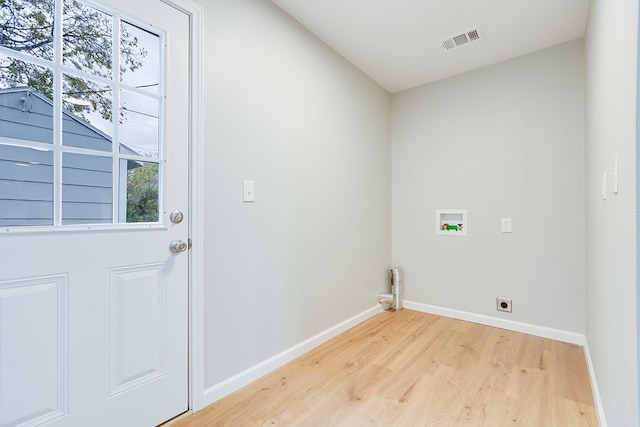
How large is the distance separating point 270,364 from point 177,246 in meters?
→ 1.00

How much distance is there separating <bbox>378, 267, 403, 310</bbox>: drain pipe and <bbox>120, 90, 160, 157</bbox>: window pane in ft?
8.22

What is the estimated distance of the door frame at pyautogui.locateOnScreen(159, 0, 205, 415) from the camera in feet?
5.09

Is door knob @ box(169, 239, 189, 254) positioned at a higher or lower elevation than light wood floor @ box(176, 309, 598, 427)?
higher

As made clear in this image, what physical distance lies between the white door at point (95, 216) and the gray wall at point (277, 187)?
0.18m

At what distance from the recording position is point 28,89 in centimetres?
111

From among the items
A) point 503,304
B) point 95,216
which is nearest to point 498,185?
point 503,304

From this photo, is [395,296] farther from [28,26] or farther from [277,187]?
[28,26]

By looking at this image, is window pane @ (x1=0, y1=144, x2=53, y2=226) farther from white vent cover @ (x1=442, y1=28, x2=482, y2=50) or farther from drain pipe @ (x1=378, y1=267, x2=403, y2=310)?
drain pipe @ (x1=378, y1=267, x2=403, y2=310)

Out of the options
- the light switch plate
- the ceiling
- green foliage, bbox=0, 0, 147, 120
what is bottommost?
the light switch plate

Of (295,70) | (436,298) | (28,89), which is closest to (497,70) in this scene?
(295,70)

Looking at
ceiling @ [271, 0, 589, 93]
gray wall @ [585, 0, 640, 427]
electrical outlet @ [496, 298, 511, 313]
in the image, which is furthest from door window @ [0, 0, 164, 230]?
electrical outlet @ [496, 298, 511, 313]

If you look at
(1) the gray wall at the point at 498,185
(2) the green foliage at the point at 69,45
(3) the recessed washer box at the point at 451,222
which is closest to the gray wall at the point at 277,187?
(2) the green foliage at the point at 69,45

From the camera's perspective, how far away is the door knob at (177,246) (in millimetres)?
1484

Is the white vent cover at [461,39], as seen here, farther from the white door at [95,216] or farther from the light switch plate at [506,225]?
the white door at [95,216]
